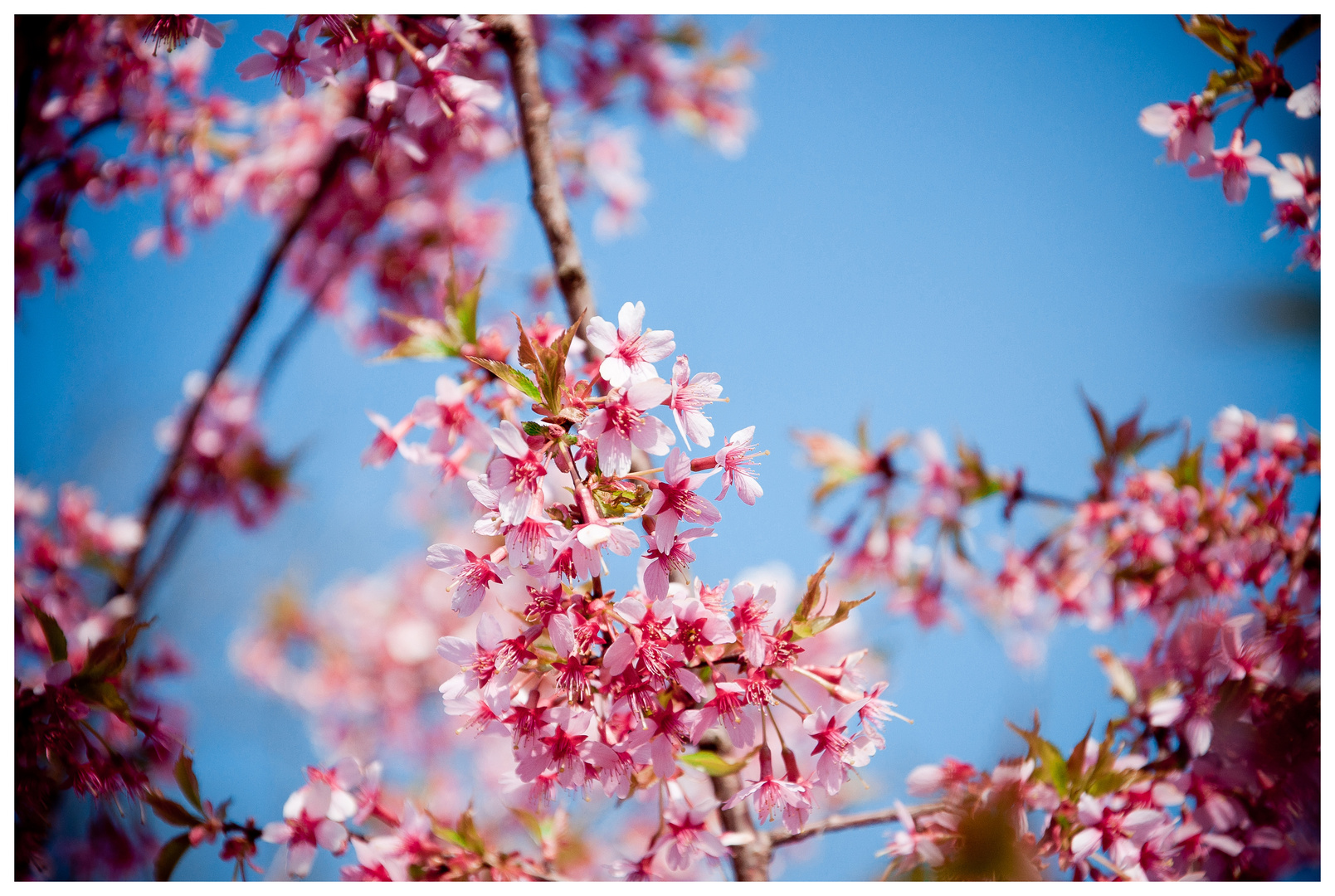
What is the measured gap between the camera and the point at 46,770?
110 centimetres

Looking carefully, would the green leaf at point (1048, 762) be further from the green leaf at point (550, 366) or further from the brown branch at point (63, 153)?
the brown branch at point (63, 153)

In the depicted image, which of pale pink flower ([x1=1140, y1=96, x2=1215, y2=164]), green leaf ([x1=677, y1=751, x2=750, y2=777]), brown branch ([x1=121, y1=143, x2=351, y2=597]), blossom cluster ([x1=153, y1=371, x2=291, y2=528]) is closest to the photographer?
green leaf ([x1=677, y1=751, x2=750, y2=777])

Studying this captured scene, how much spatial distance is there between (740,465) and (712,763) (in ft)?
1.38

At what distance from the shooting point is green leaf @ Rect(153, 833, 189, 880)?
103 centimetres

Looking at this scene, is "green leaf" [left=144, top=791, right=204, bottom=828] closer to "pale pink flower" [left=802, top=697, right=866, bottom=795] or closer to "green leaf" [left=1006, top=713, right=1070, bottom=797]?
"pale pink flower" [left=802, top=697, right=866, bottom=795]

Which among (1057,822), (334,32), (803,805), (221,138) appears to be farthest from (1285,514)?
(221,138)

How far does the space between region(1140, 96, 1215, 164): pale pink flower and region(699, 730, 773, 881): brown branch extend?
47.1 inches

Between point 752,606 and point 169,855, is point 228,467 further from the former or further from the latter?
point 752,606

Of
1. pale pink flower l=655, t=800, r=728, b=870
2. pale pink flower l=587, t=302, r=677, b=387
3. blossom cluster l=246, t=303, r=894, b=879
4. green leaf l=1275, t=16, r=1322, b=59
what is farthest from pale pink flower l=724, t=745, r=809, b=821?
green leaf l=1275, t=16, r=1322, b=59

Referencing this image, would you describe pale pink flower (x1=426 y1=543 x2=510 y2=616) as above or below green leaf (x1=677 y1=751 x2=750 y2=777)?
above

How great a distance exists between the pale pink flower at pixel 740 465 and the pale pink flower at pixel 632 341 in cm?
11

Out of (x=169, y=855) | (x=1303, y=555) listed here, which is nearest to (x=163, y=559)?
(x=169, y=855)

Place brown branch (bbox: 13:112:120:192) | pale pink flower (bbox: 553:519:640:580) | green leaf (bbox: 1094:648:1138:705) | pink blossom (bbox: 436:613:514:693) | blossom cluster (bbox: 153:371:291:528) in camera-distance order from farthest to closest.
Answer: blossom cluster (bbox: 153:371:291:528) → brown branch (bbox: 13:112:120:192) → green leaf (bbox: 1094:648:1138:705) → pink blossom (bbox: 436:613:514:693) → pale pink flower (bbox: 553:519:640:580)
